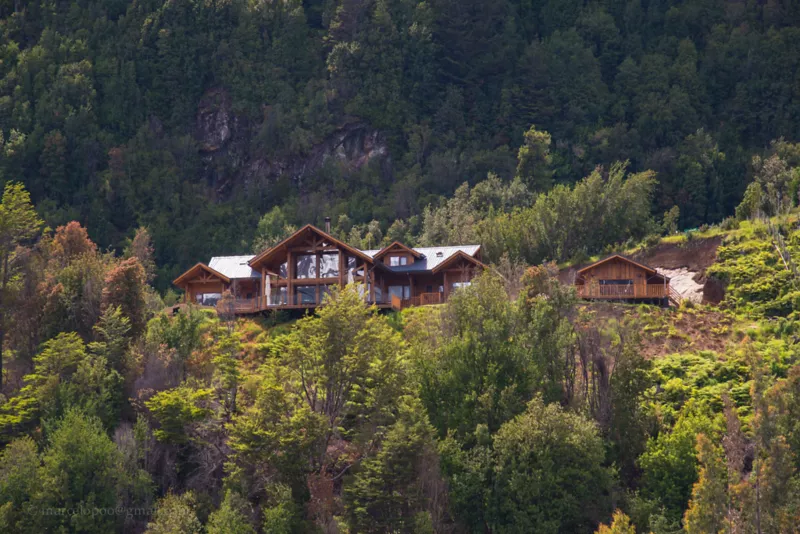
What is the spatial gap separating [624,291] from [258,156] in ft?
177

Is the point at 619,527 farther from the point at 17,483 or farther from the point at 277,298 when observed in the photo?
the point at 277,298

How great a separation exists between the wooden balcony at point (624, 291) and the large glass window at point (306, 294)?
1427 cm

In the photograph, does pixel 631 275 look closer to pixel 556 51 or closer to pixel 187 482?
pixel 187 482

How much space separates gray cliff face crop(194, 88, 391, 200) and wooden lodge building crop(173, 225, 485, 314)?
3994 cm

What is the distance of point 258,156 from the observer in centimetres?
11462

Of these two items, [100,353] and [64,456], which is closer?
[64,456]

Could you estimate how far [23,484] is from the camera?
5291 centimetres

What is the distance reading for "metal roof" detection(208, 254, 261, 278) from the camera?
74438mm

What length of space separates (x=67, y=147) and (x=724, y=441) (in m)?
80.6

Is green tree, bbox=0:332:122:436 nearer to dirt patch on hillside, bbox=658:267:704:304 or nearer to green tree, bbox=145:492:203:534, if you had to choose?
green tree, bbox=145:492:203:534

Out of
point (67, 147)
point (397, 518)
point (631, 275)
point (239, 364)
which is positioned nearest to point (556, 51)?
point (67, 147)

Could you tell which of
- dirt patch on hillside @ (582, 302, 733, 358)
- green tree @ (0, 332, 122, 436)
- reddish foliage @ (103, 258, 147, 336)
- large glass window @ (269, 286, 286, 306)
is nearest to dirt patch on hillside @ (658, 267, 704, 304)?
dirt patch on hillside @ (582, 302, 733, 358)

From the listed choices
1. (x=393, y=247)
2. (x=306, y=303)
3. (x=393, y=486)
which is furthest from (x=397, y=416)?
(x=393, y=247)

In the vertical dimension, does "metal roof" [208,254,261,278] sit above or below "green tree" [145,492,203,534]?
above
